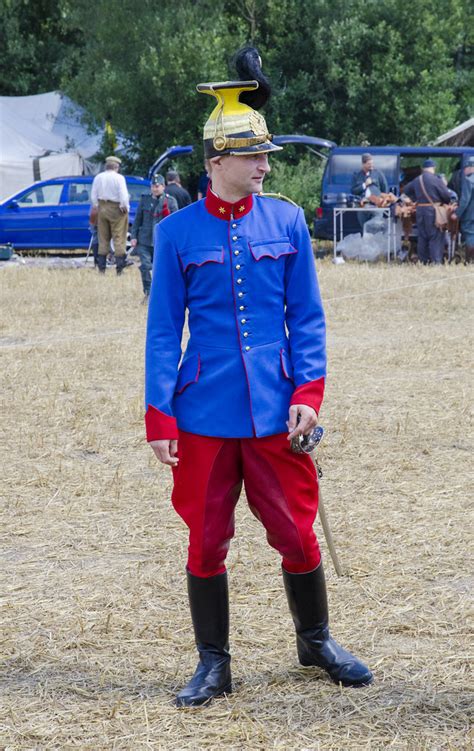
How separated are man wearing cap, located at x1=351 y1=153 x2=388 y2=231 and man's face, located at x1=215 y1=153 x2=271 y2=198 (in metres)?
14.8

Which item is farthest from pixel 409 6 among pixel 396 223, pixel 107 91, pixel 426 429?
pixel 426 429

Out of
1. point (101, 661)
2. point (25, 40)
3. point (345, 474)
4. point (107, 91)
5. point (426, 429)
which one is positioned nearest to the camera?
point (101, 661)

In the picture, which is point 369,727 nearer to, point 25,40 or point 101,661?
point 101,661

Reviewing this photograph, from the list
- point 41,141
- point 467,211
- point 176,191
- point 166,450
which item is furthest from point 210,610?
point 41,141

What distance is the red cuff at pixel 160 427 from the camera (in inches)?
121

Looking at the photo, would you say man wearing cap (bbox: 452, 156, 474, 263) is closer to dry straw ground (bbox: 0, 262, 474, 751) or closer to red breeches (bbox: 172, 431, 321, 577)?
dry straw ground (bbox: 0, 262, 474, 751)

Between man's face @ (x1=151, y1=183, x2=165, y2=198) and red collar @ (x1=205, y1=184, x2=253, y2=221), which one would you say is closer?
red collar @ (x1=205, y1=184, x2=253, y2=221)

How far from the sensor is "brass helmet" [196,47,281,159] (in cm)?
308

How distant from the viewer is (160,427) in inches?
121

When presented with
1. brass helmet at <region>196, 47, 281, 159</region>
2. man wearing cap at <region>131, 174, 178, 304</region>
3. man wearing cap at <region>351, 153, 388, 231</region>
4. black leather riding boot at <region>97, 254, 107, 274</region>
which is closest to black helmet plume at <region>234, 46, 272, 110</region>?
brass helmet at <region>196, 47, 281, 159</region>

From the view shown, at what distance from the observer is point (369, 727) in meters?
3.04

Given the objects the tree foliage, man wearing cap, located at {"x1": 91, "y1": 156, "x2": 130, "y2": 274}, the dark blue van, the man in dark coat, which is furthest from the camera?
the tree foliage

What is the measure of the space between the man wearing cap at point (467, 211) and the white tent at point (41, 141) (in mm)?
12483

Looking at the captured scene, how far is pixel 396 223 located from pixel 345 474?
12.7 metres
